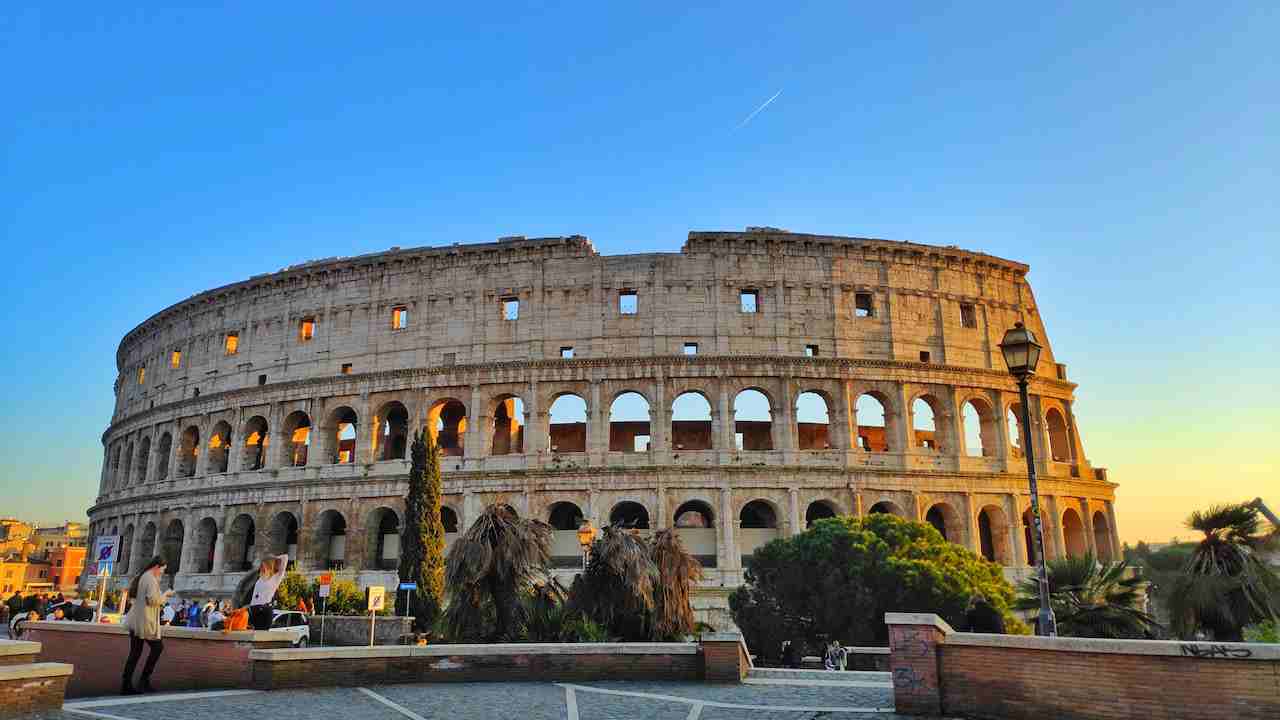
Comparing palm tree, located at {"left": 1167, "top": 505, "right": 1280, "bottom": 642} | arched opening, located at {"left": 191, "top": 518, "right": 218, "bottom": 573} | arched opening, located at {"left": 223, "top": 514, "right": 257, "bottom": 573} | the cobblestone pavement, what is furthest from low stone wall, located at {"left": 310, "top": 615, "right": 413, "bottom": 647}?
arched opening, located at {"left": 191, "top": 518, "right": 218, "bottom": 573}

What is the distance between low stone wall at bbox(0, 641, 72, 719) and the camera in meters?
8.64

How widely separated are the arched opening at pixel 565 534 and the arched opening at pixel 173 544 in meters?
20.4

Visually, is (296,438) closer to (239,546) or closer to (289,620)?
(239,546)

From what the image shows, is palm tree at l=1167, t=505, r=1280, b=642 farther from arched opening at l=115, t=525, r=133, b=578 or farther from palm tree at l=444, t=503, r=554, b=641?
arched opening at l=115, t=525, r=133, b=578

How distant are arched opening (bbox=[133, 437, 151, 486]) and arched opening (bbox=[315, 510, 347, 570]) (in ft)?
48.7

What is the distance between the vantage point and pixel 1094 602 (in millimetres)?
22734

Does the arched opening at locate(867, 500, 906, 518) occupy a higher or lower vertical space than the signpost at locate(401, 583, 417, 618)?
higher

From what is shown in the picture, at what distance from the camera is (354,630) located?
22.6 m

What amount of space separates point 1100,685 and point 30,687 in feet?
36.2

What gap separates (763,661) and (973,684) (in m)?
17.6

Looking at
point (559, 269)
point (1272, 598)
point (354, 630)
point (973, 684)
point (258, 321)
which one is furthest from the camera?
point (258, 321)

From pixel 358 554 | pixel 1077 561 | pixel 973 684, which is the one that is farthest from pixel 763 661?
pixel 358 554

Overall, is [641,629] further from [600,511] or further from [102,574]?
[600,511]

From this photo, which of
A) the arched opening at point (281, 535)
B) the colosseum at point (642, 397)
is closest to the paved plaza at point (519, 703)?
the colosseum at point (642, 397)
